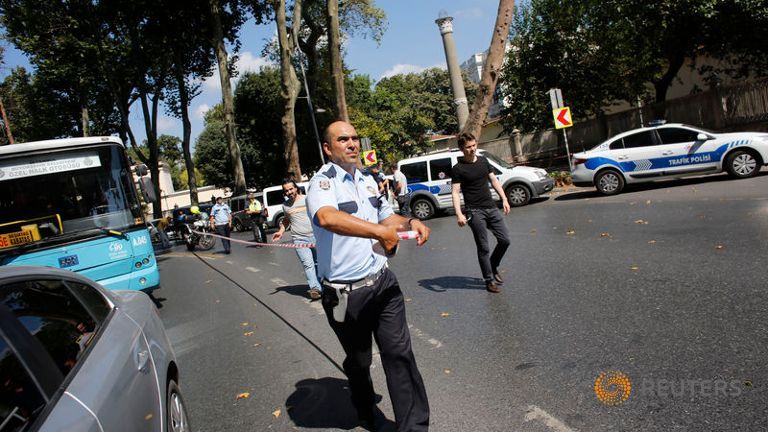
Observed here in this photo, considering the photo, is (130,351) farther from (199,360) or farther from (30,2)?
(30,2)

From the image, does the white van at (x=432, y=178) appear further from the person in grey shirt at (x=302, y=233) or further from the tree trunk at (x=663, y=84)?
the tree trunk at (x=663, y=84)

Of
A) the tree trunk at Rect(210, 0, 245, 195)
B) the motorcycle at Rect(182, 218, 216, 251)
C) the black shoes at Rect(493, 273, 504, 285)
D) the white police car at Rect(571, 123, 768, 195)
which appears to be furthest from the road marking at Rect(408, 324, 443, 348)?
the tree trunk at Rect(210, 0, 245, 195)

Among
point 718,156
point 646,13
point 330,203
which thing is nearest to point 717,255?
point 330,203

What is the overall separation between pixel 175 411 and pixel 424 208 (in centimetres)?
1464

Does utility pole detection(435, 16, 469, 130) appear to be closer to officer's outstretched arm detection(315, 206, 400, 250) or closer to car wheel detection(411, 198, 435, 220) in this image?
car wheel detection(411, 198, 435, 220)

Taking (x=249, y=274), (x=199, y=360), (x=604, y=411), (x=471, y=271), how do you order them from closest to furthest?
(x=604, y=411), (x=199, y=360), (x=471, y=271), (x=249, y=274)

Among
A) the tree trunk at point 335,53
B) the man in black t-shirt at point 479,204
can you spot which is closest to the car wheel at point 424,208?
the tree trunk at point 335,53

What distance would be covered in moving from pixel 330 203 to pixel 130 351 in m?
1.23

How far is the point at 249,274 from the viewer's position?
11742 mm

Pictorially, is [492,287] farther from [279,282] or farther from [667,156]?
[667,156]

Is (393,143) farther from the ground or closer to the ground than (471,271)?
farther from the ground

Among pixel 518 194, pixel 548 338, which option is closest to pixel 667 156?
pixel 518 194

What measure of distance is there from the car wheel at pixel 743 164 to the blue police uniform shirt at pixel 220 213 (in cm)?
1320

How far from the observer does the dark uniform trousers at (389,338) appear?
303 cm
